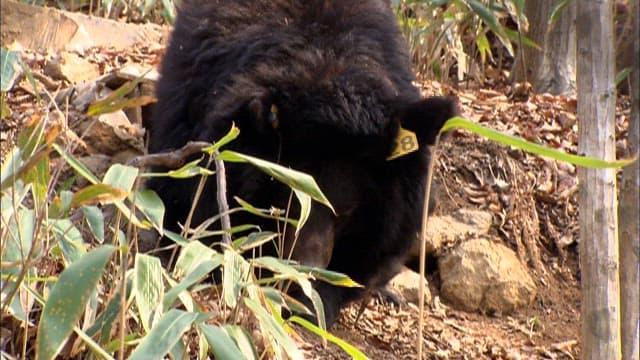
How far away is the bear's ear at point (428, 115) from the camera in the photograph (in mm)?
4332

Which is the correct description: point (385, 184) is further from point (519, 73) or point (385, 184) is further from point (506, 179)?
point (519, 73)

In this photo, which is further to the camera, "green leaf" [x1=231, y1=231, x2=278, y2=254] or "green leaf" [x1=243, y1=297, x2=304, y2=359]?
"green leaf" [x1=231, y1=231, x2=278, y2=254]

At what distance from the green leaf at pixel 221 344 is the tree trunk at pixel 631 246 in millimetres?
2020

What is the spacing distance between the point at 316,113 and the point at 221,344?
2.02 meters

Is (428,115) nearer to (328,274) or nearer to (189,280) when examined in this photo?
(328,274)

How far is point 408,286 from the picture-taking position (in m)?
5.54

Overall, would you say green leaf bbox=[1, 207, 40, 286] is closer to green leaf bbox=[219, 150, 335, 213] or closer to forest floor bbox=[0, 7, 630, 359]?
green leaf bbox=[219, 150, 335, 213]

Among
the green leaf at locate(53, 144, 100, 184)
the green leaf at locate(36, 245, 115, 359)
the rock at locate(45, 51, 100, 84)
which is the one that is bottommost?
the green leaf at locate(36, 245, 115, 359)

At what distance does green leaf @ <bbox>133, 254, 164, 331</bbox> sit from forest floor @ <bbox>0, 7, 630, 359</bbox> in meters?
2.03

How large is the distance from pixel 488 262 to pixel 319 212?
1296mm

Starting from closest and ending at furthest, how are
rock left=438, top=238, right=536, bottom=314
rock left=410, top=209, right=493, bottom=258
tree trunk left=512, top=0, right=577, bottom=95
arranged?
1. rock left=438, top=238, right=536, bottom=314
2. rock left=410, top=209, right=493, bottom=258
3. tree trunk left=512, top=0, right=577, bottom=95

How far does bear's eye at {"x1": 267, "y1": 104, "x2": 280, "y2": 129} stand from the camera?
429 cm

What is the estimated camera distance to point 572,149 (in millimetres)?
6180

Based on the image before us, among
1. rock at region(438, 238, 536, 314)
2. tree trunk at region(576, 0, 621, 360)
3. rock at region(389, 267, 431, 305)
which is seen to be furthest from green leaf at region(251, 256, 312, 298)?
rock at region(438, 238, 536, 314)
